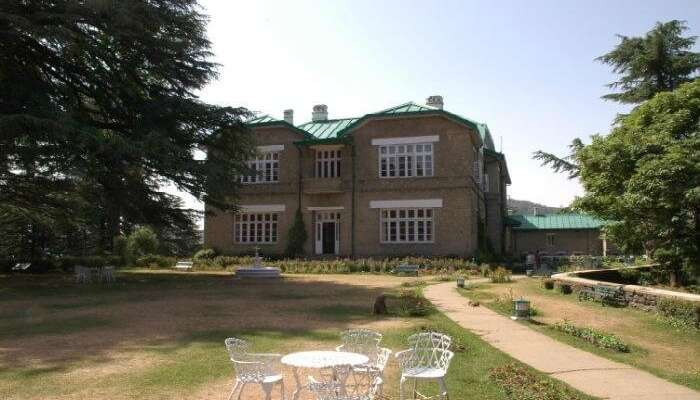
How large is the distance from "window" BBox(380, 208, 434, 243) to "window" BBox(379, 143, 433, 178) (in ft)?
7.00

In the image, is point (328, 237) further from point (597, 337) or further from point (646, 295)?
point (597, 337)

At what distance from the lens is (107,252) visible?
35.1 meters

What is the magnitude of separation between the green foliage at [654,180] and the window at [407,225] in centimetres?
1216

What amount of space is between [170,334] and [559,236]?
131 ft

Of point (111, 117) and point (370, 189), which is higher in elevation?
point (111, 117)

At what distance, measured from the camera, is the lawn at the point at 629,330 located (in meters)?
9.56

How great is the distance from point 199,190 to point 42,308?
24.8 ft

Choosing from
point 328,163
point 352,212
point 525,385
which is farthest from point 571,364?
point 328,163

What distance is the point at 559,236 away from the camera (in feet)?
150

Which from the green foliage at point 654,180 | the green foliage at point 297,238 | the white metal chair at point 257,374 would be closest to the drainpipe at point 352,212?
the green foliage at point 297,238

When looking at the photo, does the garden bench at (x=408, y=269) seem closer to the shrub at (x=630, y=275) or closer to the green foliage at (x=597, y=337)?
the shrub at (x=630, y=275)

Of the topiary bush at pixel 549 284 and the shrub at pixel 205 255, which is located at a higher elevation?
the shrub at pixel 205 255

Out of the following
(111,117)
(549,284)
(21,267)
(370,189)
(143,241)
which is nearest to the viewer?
(549,284)

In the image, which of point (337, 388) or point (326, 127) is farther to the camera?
point (326, 127)
